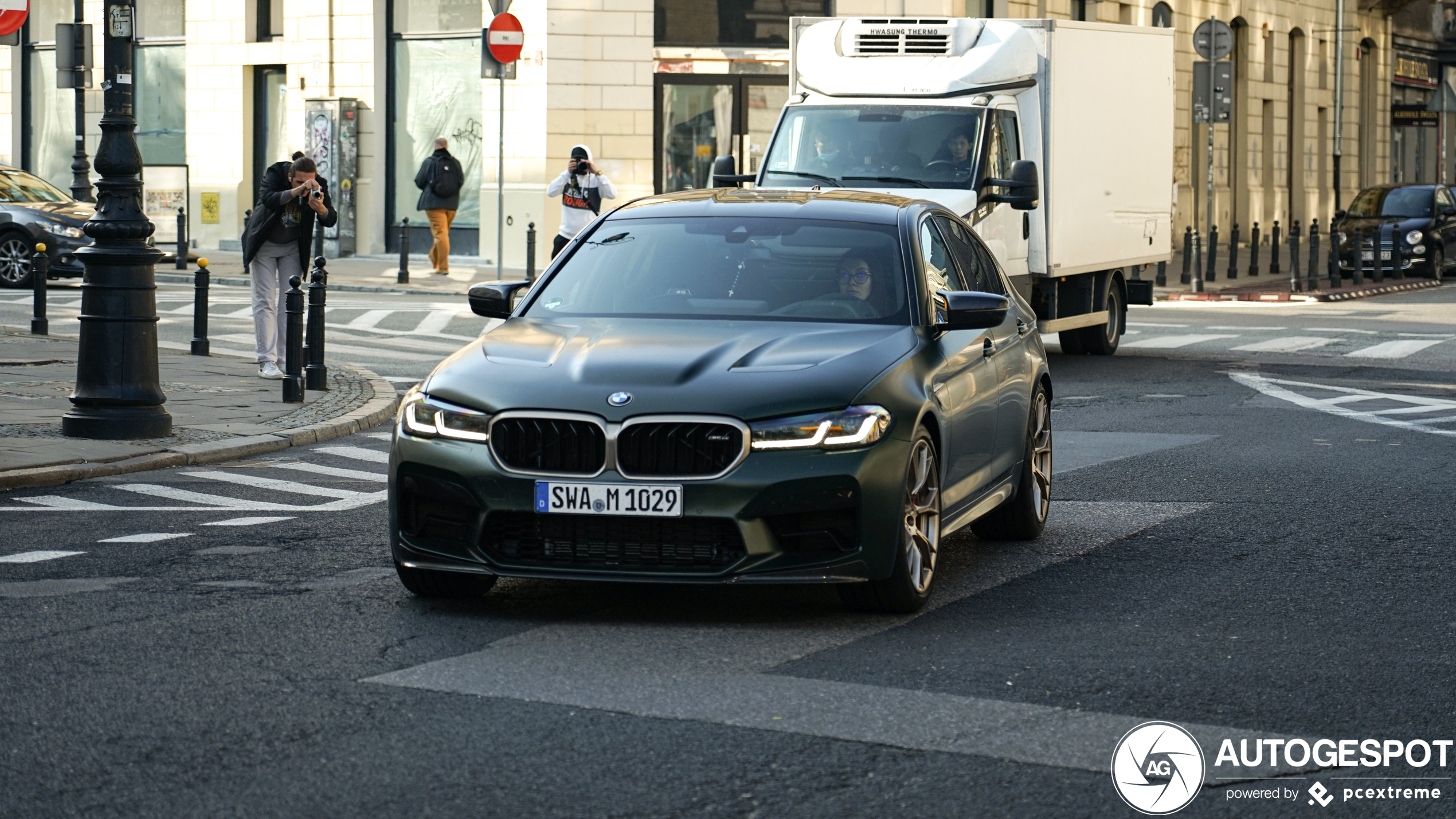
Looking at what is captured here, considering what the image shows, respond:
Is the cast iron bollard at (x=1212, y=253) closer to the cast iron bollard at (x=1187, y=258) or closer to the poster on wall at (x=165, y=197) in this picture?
the cast iron bollard at (x=1187, y=258)

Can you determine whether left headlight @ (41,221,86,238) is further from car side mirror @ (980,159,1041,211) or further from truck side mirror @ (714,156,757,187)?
car side mirror @ (980,159,1041,211)

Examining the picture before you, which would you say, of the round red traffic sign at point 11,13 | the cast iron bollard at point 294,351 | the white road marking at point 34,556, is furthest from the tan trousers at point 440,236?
the white road marking at point 34,556

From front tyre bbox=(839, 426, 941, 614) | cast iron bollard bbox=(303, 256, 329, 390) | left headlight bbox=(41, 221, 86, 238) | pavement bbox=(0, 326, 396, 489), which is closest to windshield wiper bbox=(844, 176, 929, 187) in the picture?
pavement bbox=(0, 326, 396, 489)

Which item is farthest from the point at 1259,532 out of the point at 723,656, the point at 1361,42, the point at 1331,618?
the point at 1361,42

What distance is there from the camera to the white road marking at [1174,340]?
21047 mm

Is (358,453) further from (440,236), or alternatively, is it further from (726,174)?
(440,236)

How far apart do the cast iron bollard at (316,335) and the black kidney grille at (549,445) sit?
8.18 m

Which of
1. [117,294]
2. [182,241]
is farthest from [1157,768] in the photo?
[182,241]

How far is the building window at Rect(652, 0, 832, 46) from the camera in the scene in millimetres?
32688

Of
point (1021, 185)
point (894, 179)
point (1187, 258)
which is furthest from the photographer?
point (1187, 258)

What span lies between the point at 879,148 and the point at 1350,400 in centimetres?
420

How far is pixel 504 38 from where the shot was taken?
91.8 feet

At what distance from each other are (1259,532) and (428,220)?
24.3m

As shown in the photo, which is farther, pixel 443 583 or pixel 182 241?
pixel 182 241
